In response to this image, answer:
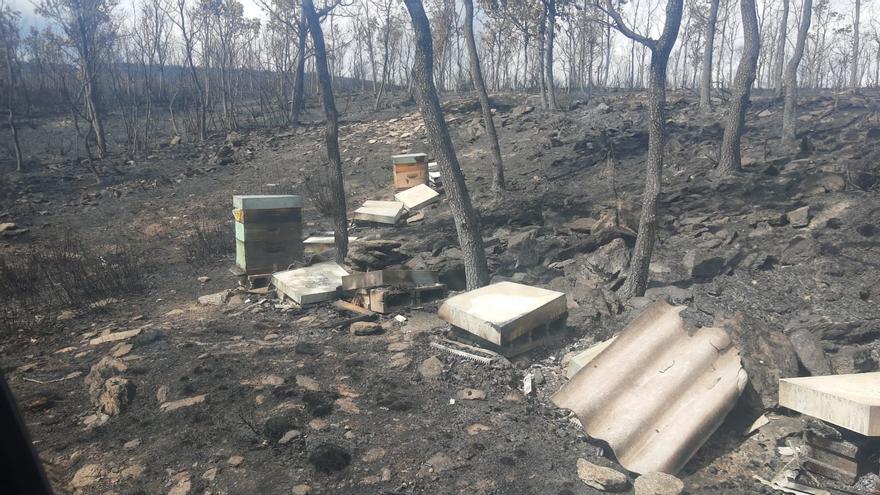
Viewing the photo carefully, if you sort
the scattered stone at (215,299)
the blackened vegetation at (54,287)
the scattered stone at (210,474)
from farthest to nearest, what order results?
the scattered stone at (215,299) < the blackened vegetation at (54,287) < the scattered stone at (210,474)

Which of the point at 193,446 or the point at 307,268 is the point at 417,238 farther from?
the point at 193,446

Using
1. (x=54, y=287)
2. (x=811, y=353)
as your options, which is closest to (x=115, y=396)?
(x=54, y=287)

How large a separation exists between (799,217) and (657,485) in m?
6.16

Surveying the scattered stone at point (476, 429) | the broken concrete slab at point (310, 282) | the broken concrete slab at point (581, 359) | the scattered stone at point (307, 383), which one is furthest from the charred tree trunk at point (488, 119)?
the scattered stone at point (476, 429)

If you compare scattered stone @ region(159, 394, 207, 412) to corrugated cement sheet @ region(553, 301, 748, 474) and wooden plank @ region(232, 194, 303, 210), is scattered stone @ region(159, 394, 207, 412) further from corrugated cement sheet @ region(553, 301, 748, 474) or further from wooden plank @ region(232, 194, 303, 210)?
Answer: wooden plank @ region(232, 194, 303, 210)

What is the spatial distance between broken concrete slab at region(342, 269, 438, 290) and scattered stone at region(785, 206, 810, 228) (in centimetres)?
539

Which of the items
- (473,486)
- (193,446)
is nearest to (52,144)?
(193,446)

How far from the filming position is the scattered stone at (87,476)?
3.40 meters

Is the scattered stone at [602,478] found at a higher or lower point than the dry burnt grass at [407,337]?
lower

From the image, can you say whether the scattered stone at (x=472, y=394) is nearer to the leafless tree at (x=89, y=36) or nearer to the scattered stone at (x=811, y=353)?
the scattered stone at (x=811, y=353)

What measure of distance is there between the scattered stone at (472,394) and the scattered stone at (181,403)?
7.21 feet

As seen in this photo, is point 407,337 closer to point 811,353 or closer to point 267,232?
point 267,232

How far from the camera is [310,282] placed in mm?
7254

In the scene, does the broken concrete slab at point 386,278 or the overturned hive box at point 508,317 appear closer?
the overturned hive box at point 508,317
